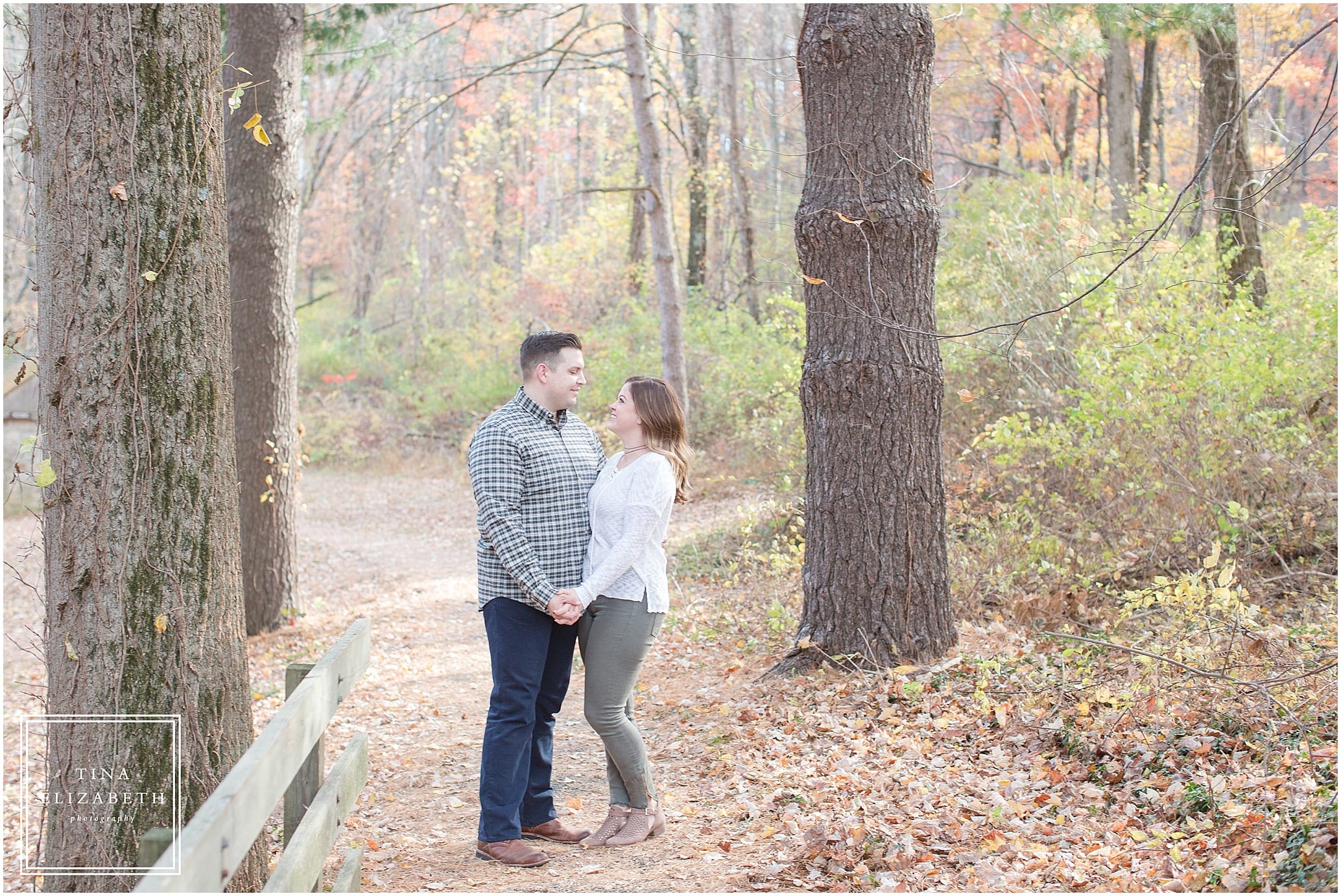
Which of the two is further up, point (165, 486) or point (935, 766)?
point (165, 486)

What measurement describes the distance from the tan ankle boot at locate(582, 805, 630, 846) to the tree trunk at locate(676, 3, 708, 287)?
58.3 ft

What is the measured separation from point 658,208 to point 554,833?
35.0ft

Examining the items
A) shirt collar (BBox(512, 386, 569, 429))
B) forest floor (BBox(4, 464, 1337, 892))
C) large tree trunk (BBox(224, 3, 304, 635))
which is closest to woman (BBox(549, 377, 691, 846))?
shirt collar (BBox(512, 386, 569, 429))

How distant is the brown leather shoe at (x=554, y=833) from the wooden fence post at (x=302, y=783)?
105 cm

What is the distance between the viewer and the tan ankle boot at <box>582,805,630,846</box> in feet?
14.3

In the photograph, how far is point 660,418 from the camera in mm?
4266

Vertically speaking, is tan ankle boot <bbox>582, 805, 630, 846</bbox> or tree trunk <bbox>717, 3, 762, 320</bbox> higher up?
tree trunk <bbox>717, 3, 762, 320</bbox>

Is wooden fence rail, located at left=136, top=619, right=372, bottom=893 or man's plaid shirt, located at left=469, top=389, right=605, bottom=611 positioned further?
man's plaid shirt, located at left=469, top=389, right=605, bottom=611

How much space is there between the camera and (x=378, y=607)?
10.3 metres

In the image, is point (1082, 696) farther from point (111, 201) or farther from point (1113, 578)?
point (111, 201)

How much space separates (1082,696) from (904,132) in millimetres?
3177

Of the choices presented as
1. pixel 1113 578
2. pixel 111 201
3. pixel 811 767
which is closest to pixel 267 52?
pixel 111 201

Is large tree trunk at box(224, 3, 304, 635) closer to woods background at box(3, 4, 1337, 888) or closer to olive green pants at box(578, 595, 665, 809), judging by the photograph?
woods background at box(3, 4, 1337, 888)

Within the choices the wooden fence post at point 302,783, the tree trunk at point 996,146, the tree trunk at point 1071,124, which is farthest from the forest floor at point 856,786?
the tree trunk at point 1071,124
